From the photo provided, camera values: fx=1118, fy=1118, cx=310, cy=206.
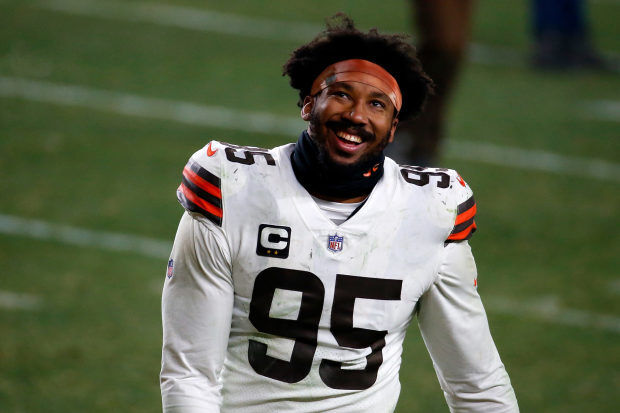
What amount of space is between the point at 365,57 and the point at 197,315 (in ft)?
2.21

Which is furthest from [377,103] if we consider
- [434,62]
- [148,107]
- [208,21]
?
[208,21]

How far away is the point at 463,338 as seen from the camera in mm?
2471

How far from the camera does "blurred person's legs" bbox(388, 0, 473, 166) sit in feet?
19.2

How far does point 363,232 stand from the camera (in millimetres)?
2377

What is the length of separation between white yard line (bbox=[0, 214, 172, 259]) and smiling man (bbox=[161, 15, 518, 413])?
346cm

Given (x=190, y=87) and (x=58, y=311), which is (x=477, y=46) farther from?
(x=58, y=311)

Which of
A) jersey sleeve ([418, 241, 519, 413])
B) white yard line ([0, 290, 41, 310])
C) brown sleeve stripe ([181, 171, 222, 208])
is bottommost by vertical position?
white yard line ([0, 290, 41, 310])

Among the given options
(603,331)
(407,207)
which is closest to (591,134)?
(603,331)

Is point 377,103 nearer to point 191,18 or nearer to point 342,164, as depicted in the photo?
point 342,164

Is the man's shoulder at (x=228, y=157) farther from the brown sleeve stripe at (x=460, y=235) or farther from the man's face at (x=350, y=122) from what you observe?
the brown sleeve stripe at (x=460, y=235)

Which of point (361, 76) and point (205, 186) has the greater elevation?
point (361, 76)

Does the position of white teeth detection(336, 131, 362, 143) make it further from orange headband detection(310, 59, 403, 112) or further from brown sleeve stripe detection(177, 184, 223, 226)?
brown sleeve stripe detection(177, 184, 223, 226)

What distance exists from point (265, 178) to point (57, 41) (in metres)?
7.04

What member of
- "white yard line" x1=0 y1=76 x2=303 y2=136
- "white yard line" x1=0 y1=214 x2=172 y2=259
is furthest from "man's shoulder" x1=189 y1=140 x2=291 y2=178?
"white yard line" x1=0 y1=76 x2=303 y2=136
